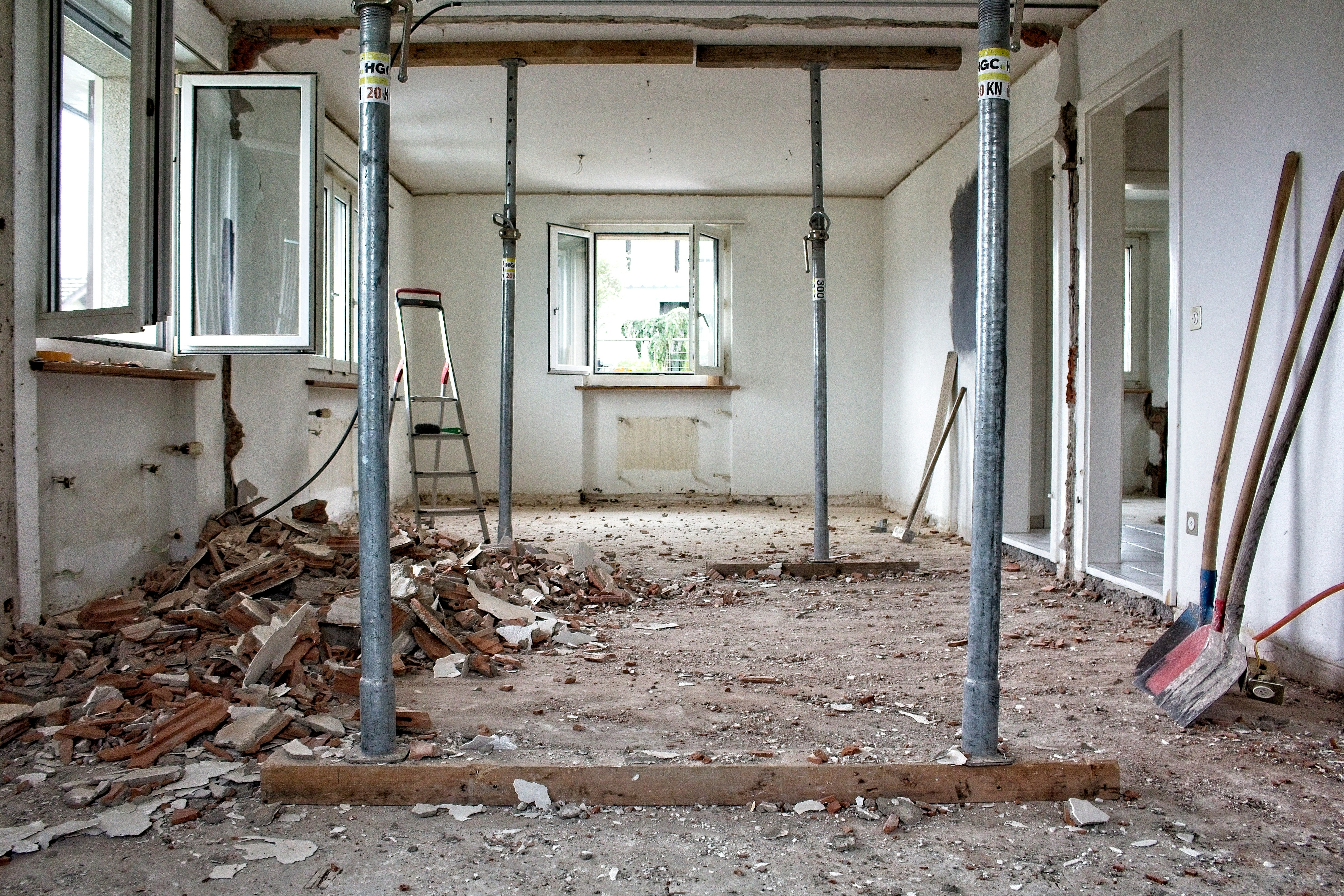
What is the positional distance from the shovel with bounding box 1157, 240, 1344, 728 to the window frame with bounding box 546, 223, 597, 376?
6.44m

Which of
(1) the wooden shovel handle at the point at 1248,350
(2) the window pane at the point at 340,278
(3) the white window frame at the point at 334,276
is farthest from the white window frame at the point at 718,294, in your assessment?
(1) the wooden shovel handle at the point at 1248,350

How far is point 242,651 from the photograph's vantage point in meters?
2.98

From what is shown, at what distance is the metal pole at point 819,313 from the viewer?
199 inches

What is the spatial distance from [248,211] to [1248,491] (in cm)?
443

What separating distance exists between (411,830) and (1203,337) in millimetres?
3341

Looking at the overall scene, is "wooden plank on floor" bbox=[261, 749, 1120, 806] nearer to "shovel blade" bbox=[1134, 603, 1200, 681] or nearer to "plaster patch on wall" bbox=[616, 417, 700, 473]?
"shovel blade" bbox=[1134, 603, 1200, 681]

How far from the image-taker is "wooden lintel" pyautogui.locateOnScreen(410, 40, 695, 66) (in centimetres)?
521

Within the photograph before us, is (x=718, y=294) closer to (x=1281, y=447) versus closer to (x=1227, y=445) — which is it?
(x=1227, y=445)

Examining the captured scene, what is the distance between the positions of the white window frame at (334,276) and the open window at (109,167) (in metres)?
2.16

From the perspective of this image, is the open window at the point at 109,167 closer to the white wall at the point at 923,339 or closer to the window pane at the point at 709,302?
the white wall at the point at 923,339

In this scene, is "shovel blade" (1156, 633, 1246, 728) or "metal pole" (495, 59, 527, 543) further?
"metal pole" (495, 59, 527, 543)

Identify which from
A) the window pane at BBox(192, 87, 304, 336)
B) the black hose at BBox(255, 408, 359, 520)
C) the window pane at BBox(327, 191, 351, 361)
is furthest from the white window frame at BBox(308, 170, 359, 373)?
the window pane at BBox(192, 87, 304, 336)

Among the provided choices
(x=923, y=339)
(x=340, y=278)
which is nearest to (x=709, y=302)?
(x=923, y=339)

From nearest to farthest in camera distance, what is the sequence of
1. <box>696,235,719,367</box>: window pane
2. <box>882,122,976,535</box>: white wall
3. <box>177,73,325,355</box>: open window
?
<box>177,73,325,355</box>: open window, <box>882,122,976,535</box>: white wall, <box>696,235,719,367</box>: window pane
